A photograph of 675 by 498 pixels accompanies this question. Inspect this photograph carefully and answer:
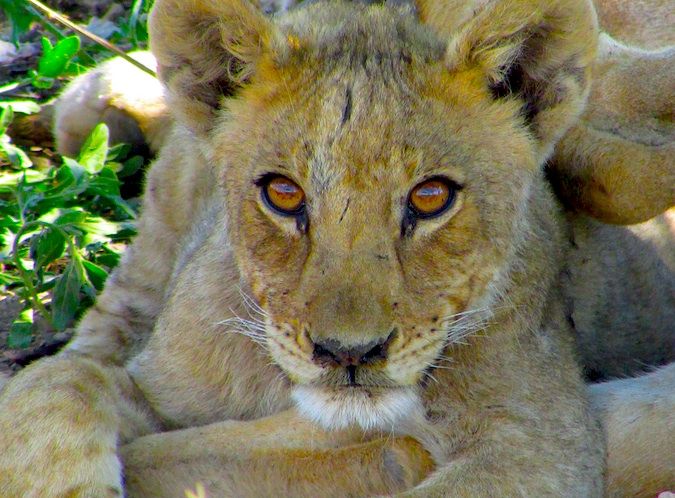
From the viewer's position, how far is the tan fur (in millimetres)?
2723

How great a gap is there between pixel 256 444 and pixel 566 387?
85 cm

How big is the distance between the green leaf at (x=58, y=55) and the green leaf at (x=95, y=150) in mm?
547

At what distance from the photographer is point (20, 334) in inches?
159

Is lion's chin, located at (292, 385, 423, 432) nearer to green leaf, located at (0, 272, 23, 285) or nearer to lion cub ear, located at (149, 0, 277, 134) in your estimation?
lion cub ear, located at (149, 0, 277, 134)

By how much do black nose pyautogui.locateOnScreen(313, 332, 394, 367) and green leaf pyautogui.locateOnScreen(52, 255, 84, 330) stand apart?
1705 mm

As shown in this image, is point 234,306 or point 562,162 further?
point 562,162

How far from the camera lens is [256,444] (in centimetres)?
309

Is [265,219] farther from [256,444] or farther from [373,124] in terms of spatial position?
[256,444]

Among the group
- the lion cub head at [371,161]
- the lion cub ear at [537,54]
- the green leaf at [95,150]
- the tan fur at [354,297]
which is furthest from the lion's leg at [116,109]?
the lion cub ear at [537,54]

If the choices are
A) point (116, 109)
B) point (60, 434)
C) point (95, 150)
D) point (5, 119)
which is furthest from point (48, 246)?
point (60, 434)

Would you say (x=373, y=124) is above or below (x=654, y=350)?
above

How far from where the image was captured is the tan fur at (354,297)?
2.72 m

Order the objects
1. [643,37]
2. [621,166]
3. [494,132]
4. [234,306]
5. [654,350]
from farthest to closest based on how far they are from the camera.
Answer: [643,37] → [654,350] → [621,166] → [234,306] → [494,132]

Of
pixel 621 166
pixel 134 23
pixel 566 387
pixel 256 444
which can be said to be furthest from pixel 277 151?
pixel 134 23
